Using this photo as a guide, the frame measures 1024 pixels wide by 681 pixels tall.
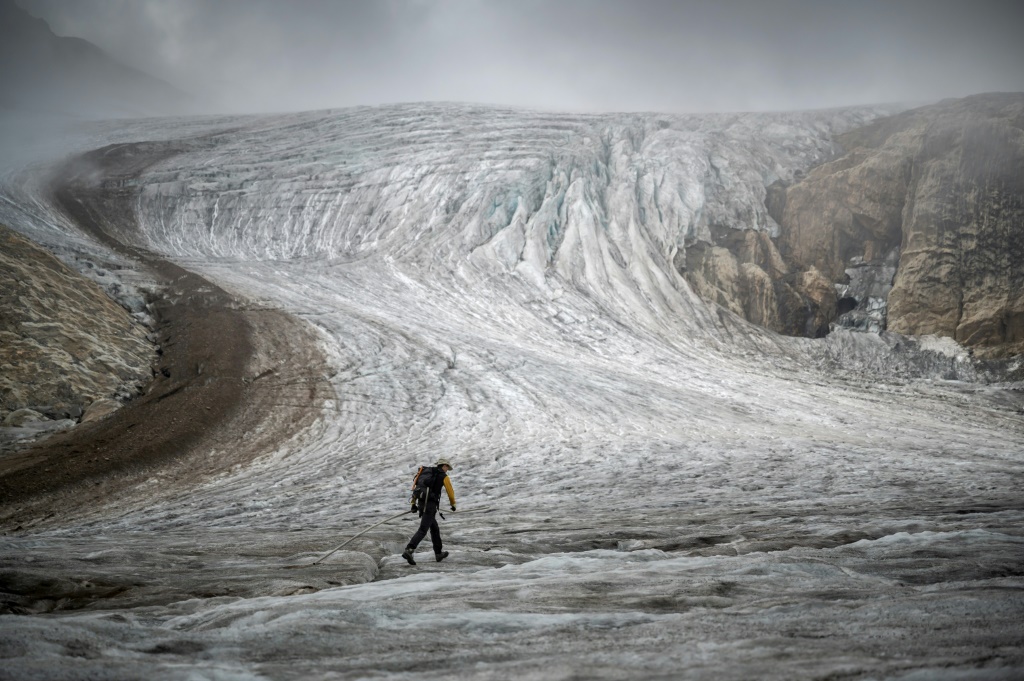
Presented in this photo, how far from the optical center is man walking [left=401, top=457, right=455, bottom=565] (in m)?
8.35

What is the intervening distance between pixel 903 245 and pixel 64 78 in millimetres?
129834

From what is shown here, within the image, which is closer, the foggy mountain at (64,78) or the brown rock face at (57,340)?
the brown rock face at (57,340)

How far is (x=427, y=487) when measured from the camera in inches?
332

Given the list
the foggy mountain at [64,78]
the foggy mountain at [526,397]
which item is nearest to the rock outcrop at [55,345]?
the foggy mountain at [526,397]

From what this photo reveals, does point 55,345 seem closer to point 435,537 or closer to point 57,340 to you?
point 57,340

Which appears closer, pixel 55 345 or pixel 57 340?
pixel 55 345

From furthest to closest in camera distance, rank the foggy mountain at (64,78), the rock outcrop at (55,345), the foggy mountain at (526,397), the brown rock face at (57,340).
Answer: the foggy mountain at (64,78) → the brown rock face at (57,340) → the rock outcrop at (55,345) → the foggy mountain at (526,397)

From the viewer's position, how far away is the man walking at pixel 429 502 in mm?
8352

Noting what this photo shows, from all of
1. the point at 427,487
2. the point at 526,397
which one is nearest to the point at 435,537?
the point at 427,487

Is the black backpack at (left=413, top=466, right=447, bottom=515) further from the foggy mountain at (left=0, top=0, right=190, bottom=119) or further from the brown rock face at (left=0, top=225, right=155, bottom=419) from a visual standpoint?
the foggy mountain at (left=0, top=0, right=190, bottom=119)

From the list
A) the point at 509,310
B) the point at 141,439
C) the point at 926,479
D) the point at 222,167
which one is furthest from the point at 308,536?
the point at 222,167

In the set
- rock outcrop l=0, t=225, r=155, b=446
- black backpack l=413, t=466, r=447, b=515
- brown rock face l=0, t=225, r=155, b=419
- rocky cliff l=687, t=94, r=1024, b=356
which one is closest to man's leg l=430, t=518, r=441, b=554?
black backpack l=413, t=466, r=447, b=515

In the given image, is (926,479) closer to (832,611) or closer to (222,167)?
(832,611)

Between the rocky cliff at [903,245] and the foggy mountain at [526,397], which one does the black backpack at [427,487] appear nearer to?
the foggy mountain at [526,397]
